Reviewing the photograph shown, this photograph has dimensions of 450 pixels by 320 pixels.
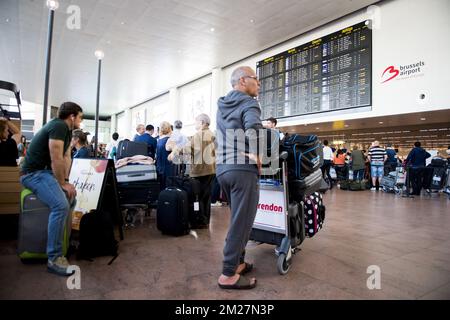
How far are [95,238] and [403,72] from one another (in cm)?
824

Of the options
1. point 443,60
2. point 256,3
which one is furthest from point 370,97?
point 256,3

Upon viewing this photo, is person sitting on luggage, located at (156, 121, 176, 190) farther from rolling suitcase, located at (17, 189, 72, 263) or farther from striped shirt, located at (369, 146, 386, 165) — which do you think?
striped shirt, located at (369, 146, 386, 165)

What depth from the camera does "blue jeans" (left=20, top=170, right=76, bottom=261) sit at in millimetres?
2316

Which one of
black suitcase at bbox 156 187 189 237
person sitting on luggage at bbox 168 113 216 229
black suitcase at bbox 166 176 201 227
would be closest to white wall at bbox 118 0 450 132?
person sitting on luggage at bbox 168 113 216 229

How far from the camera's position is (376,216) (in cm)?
484

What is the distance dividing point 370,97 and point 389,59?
1073 mm

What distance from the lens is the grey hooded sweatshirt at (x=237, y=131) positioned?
197 cm

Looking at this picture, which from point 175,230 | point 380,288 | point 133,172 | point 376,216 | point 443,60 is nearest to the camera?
point 380,288

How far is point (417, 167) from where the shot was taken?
848 cm

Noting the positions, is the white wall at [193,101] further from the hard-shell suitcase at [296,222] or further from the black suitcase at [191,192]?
the hard-shell suitcase at [296,222]

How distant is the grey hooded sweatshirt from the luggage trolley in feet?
1.45

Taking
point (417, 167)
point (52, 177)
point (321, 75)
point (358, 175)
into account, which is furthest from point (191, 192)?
point (358, 175)

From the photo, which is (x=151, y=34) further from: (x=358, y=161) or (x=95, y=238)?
(x=95, y=238)
